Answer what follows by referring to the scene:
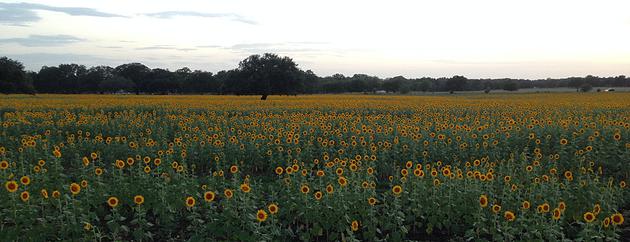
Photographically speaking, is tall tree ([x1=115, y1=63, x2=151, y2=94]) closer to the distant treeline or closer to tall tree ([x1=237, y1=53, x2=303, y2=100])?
the distant treeline

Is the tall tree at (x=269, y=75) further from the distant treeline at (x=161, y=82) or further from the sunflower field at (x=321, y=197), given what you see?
the sunflower field at (x=321, y=197)

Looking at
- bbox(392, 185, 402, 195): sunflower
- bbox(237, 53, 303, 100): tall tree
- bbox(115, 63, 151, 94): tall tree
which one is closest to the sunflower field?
bbox(392, 185, 402, 195): sunflower

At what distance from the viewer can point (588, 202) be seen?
6.71 metres

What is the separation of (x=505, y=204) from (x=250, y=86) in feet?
→ 119

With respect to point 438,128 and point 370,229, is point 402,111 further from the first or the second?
point 370,229

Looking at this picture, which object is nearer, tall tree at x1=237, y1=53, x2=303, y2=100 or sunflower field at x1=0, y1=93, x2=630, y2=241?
sunflower field at x1=0, y1=93, x2=630, y2=241

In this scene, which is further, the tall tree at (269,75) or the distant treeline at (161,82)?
the distant treeline at (161,82)

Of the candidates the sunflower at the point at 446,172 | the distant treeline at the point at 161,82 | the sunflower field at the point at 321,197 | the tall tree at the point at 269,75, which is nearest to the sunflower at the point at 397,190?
the sunflower field at the point at 321,197

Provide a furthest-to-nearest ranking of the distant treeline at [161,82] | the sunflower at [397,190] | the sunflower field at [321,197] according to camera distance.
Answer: the distant treeline at [161,82] < the sunflower at [397,190] < the sunflower field at [321,197]

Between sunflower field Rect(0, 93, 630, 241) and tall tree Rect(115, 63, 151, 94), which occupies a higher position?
tall tree Rect(115, 63, 151, 94)

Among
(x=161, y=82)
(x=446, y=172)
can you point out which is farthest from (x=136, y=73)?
(x=446, y=172)

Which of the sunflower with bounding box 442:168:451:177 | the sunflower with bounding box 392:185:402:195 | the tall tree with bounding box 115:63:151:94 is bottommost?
the sunflower with bounding box 392:185:402:195

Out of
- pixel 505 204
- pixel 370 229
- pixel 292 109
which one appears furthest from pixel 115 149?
pixel 292 109

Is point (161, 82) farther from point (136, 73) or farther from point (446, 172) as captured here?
point (446, 172)
